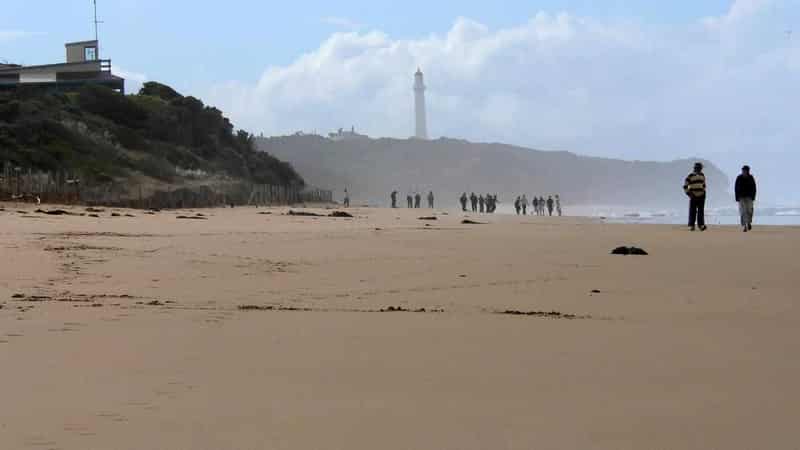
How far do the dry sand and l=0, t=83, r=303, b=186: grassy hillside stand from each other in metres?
23.7

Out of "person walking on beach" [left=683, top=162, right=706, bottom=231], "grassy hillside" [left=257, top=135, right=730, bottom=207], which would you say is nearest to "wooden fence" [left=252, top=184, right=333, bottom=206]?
"person walking on beach" [left=683, top=162, right=706, bottom=231]

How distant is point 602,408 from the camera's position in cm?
251

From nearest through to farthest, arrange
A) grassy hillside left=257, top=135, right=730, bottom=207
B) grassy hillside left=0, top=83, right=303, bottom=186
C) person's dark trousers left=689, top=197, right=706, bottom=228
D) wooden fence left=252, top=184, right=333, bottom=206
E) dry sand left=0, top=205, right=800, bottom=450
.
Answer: dry sand left=0, top=205, right=800, bottom=450, person's dark trousers left=689, top=197, right=706, bottom=228, grassy hillside left=0, top=83, right=303, bottom=186, wooden fence left=252, top=184, right=333, bottom=206, grassy hillside left=257, top=135, right=730, bottom=207

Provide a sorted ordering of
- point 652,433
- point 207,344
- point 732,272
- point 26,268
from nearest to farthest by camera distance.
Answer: point 652,433 → point 207,344 → point 26,268 → point 732,272

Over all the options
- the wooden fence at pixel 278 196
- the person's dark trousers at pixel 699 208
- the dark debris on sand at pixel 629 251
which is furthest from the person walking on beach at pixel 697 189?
the wooden fence at pixel 278 196

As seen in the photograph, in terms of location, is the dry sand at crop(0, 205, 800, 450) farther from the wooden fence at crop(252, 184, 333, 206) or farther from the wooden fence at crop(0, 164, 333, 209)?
the wooden fence at crop(252, 184, 333, 206)

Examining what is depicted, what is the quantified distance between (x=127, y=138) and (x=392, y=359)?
127ft

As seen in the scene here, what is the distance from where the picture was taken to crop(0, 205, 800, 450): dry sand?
229cm

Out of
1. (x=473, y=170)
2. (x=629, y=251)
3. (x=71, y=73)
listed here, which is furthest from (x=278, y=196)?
(x=473, y=170)

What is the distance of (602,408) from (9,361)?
6.92 ft

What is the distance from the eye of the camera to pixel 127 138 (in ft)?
130

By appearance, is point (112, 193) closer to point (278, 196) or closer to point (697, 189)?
point (278, 196)

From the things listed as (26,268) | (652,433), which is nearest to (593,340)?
(652,433)

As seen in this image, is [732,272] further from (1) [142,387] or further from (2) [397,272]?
(1) [142,387]
